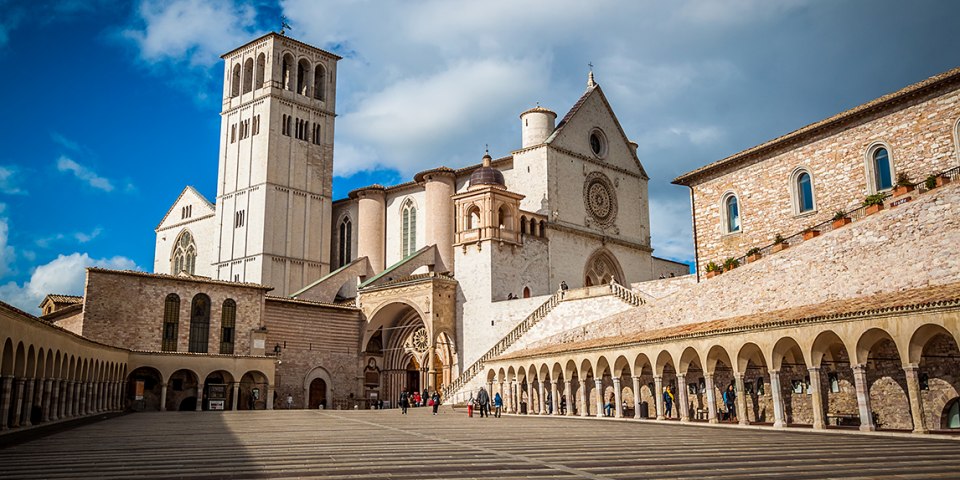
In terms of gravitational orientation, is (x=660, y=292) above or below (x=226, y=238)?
below

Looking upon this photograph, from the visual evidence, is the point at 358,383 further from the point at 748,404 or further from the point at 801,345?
the point at 801,345

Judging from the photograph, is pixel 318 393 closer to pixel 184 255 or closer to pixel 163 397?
pixel 163 397

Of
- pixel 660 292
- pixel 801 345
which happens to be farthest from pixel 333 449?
pixel 660 292

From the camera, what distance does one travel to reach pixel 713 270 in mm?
29891

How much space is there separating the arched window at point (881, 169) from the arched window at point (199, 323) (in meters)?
30.9

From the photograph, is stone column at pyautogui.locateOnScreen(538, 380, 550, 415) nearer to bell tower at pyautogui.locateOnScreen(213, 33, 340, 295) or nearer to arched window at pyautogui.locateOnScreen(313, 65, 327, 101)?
bell tower at pyautogui.locateOnScreen(213, 33, 340, 295)

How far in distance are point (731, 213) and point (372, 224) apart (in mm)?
31087

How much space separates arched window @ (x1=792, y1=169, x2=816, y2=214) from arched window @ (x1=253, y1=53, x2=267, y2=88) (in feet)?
136

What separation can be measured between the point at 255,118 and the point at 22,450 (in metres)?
46.1

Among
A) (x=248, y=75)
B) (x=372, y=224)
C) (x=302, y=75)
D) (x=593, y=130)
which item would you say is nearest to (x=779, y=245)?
(x=593, y=130)

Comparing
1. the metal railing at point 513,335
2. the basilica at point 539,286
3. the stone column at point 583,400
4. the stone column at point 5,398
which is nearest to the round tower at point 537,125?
the basilica at point 539,286

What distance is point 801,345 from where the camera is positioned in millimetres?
20078

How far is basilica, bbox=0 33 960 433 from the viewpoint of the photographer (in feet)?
67.7

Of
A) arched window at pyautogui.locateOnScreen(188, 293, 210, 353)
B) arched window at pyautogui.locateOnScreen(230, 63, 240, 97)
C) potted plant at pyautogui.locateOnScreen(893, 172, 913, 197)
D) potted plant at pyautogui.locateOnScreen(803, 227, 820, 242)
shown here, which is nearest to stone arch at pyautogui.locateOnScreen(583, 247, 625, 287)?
arched window at pyautogui.locateOnScreen(188, 293, 210, 353)
